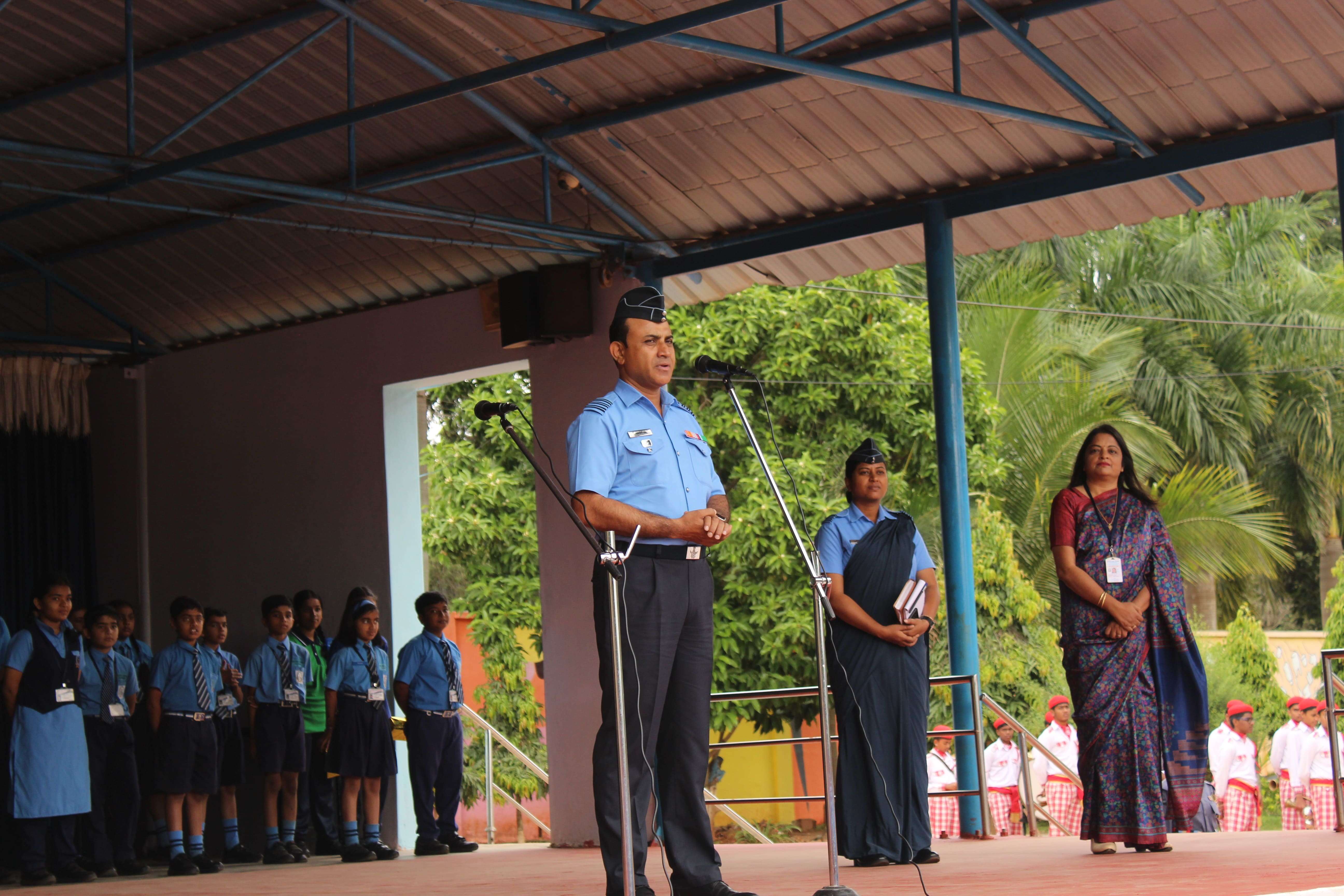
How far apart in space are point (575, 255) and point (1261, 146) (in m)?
3.47

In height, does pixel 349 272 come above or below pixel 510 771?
above

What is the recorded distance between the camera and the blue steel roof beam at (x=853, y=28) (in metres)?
5.82

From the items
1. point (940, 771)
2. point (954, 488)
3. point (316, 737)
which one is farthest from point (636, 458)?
point (940, 771)

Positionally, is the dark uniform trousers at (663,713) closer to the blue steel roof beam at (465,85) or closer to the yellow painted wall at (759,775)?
the blue steel roof beam at (465,85)

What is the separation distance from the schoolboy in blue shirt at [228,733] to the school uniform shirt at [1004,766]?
6963 millimetres

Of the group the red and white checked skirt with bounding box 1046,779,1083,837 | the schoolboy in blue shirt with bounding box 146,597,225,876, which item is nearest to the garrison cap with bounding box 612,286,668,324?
the schoolboy in blue shirt with bounding box 146,597,225,876

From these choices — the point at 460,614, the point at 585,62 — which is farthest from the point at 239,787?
the point at 460,614

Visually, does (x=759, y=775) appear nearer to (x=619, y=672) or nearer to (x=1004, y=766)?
(x=1004, y=766)

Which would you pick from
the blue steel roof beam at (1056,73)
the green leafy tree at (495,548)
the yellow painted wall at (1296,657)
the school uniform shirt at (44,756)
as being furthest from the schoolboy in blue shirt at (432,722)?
the yellow painted wall at (1296,657)

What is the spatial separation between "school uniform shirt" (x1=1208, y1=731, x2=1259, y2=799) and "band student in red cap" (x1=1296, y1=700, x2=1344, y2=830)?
0.38 meters

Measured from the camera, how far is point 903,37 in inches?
256

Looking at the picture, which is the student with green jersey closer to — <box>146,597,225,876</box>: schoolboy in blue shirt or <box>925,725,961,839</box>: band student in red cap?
<box>146,597,225,876</box>: schoolboy in blue shirt

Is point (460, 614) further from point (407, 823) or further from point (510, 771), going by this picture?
point (407, 823)

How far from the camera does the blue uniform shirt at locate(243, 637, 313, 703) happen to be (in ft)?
27.6
